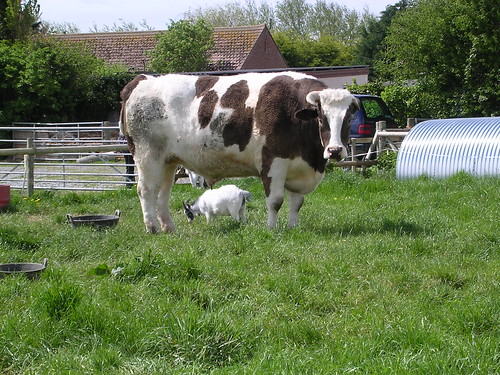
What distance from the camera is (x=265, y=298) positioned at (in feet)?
19.9

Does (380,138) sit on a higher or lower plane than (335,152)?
lower

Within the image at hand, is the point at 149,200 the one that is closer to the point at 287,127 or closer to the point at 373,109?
the point at 287,127

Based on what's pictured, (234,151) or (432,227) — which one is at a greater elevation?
(234,151)

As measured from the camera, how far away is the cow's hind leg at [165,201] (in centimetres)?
1053

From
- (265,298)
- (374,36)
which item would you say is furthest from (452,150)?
(374,36)

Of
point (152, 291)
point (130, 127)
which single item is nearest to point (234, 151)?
point (130, 127)

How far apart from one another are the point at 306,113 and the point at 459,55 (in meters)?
18.0

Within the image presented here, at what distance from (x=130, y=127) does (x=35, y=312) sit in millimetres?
5308

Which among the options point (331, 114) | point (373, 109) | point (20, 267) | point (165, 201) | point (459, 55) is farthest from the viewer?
point (459, 55)

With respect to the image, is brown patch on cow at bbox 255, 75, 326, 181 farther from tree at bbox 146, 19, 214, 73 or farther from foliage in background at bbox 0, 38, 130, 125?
tree at bbox 146, 19, 214, 73

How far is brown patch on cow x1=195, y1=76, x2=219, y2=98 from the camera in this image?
10.1 metres

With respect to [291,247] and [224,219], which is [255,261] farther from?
[224,219]

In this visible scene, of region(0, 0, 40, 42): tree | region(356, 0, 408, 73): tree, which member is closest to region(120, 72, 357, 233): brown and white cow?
region(0, 0, 40, 42): tree

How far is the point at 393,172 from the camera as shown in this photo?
51.0 ft
